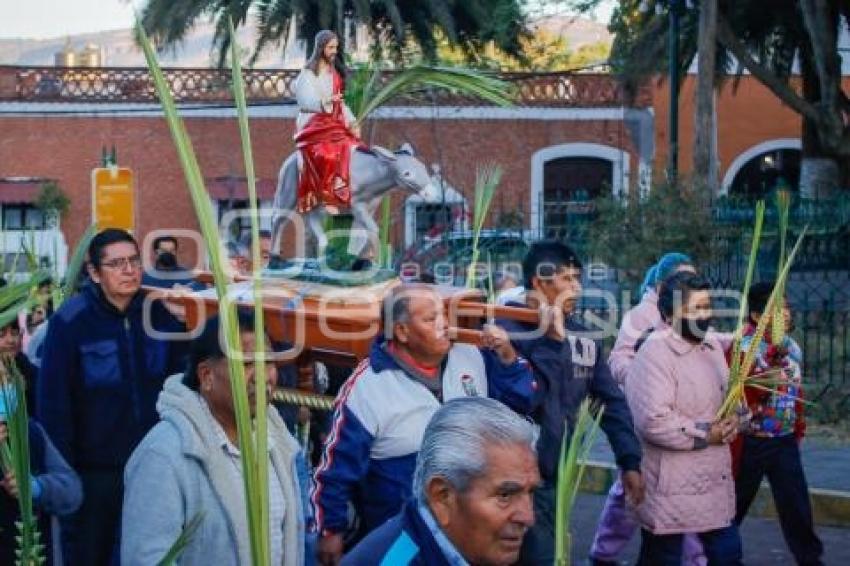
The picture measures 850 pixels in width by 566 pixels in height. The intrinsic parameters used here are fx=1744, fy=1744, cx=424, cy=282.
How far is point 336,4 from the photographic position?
3284 cm

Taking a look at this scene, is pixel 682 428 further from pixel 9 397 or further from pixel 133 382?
pixel 9 397

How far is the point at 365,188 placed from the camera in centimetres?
884

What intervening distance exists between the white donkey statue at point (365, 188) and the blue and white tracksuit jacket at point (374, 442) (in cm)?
280

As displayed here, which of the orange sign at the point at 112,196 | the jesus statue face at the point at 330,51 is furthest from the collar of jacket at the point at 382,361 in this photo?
the orange sign at the point at 112,196

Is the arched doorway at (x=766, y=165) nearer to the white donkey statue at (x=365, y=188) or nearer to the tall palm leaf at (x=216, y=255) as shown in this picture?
the white donkey statue at (x=365, y=188)

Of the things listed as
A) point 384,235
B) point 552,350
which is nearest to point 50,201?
point 384,235

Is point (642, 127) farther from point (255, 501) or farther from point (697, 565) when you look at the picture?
point (255, 501)

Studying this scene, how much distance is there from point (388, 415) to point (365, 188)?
3.33 metres

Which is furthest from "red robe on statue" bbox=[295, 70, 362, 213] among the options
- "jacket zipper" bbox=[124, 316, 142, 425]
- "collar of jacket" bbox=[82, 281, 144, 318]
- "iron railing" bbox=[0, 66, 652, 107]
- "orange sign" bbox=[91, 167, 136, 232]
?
"iron railing" bbox=[0, 66, 652, 107]

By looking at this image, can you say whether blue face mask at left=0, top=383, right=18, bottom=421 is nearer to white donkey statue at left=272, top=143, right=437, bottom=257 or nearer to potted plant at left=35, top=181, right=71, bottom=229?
white donkey statue at left=272, top=143, right=437, bottom=257

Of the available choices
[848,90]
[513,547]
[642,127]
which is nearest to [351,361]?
[513,547]

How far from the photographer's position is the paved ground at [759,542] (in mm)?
9398

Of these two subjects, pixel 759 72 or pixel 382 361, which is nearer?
pixel 382 361

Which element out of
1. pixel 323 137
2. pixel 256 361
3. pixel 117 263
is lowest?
pixel 256 361
